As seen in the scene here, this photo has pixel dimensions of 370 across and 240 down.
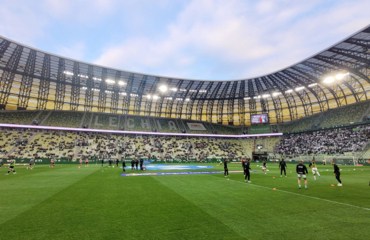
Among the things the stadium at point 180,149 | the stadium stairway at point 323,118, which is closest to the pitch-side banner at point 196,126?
the stadium at point 180,149

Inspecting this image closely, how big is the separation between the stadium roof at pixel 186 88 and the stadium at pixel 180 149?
1.18 ft

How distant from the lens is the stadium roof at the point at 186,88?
38484 millimetres

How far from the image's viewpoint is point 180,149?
5619 centimetres

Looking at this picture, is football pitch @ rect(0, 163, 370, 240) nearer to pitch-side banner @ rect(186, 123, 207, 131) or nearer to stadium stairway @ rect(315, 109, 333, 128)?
stadium stairway @ rect(315, 109, 333, 128)

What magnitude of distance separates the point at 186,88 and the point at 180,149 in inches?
716

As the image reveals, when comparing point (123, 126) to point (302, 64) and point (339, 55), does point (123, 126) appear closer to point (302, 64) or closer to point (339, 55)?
point (302, 64)

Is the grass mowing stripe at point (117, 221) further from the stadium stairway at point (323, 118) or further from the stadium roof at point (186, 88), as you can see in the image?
the stadium stairway at point (323, 118)

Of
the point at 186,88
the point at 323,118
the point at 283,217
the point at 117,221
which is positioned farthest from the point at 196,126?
the point at 117,221

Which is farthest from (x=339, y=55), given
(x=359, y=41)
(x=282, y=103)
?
(x=282, y=103)

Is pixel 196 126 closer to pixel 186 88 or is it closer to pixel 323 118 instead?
pixel 186 88

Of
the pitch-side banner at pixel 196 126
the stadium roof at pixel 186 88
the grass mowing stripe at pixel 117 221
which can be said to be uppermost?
the stadium roof at pixel 186 88

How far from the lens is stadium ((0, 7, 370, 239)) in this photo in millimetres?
6172

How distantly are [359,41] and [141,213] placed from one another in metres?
41.5

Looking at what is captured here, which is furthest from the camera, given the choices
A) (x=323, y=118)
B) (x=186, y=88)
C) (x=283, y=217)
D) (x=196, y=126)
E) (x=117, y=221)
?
(x=196, y=126)
